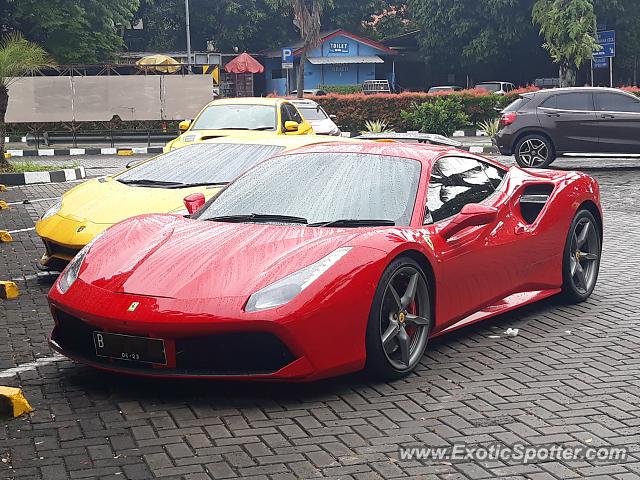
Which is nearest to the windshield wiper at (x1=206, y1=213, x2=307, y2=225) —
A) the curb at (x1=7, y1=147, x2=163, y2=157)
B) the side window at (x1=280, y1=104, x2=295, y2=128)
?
Answer: the side window at (x1=280, y1=104, x2=295, y2=128)

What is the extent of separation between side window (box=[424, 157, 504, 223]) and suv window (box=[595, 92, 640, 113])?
12780 millimetres

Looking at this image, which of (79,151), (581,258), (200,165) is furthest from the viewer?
(79,151)

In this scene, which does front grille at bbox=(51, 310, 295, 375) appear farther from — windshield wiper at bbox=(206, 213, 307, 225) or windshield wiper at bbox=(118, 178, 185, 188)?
windshield wiper at bbox=(118, 178, 185, 188)

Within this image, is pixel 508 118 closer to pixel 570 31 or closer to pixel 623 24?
pixel 570 31

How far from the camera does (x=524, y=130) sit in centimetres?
1875

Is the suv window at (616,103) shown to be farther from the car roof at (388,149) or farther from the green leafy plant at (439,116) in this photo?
the car roof at (388,149)

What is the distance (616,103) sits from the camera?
60.9 ft

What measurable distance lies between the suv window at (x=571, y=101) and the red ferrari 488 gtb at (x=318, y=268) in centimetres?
1242

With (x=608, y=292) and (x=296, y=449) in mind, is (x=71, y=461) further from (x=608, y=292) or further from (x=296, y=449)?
(x=608, y=292)

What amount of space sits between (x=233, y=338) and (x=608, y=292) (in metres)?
3.97

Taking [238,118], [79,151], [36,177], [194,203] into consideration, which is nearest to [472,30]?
[79,151]

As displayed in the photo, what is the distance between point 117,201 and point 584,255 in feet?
12.3

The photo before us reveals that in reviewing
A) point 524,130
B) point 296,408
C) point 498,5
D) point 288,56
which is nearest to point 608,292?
point 296,408

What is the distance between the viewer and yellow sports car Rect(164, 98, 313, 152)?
14672 mm
